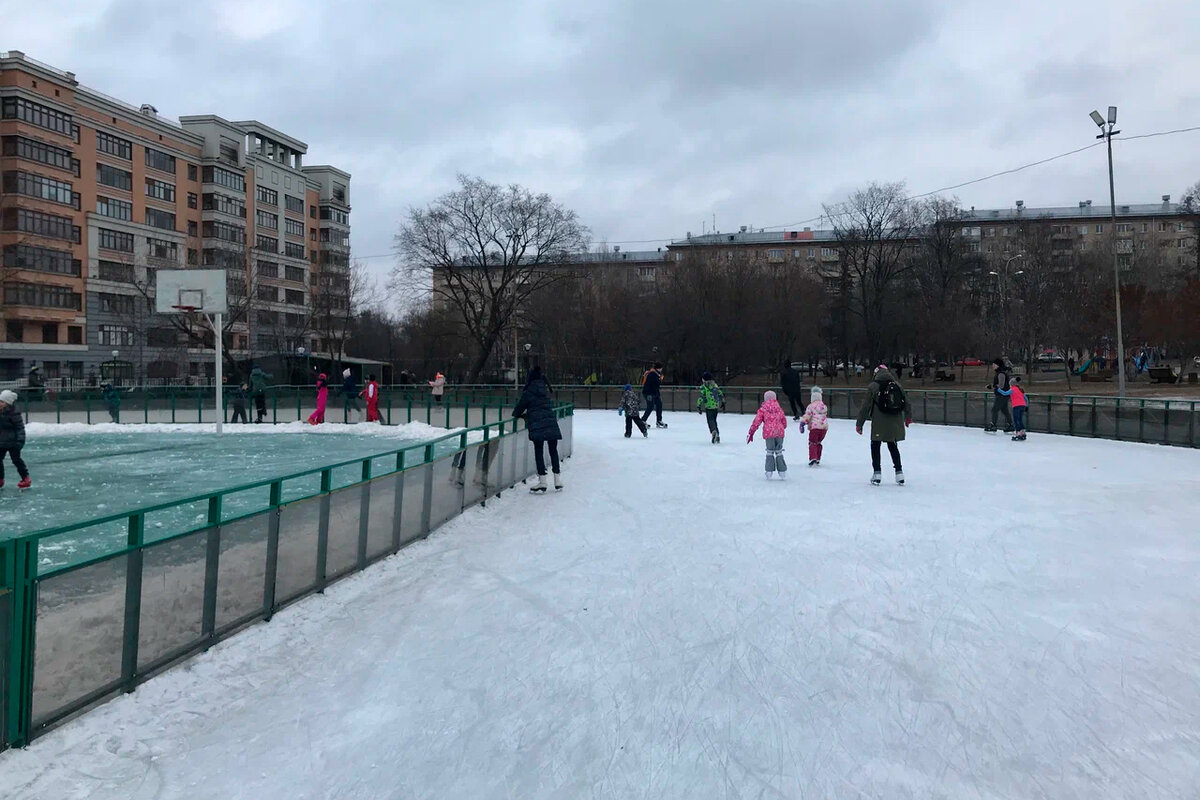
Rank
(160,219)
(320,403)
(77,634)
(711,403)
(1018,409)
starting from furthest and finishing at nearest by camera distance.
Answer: (160,219) → (320,403) → (1018,409) → (711,403) → (77,634)

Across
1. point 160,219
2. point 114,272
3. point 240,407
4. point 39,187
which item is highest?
point 160,219

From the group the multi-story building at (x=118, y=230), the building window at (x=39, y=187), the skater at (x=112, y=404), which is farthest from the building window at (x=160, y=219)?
the skater at (x=112, y=404)

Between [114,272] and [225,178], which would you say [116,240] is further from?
[225,178]

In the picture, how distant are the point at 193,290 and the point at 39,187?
31.3m

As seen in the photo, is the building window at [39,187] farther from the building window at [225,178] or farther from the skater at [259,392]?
the skater at [259,392]

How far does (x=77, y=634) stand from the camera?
166 inches

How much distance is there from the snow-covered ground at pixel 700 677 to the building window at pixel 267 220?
67.7 meters

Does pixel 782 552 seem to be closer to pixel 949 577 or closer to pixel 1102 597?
pixel 949 577

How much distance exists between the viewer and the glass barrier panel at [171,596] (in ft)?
15.4

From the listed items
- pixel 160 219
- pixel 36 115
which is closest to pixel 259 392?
pixel 36 115

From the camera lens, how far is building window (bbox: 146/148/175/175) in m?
59.9

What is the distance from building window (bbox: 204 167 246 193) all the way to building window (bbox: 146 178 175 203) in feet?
10.4

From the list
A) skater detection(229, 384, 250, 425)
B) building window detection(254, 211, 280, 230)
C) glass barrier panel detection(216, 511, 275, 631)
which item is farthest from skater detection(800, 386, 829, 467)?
building window detection(254, 211, 280, 230)

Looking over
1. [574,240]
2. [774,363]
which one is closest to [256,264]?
[574,240]
